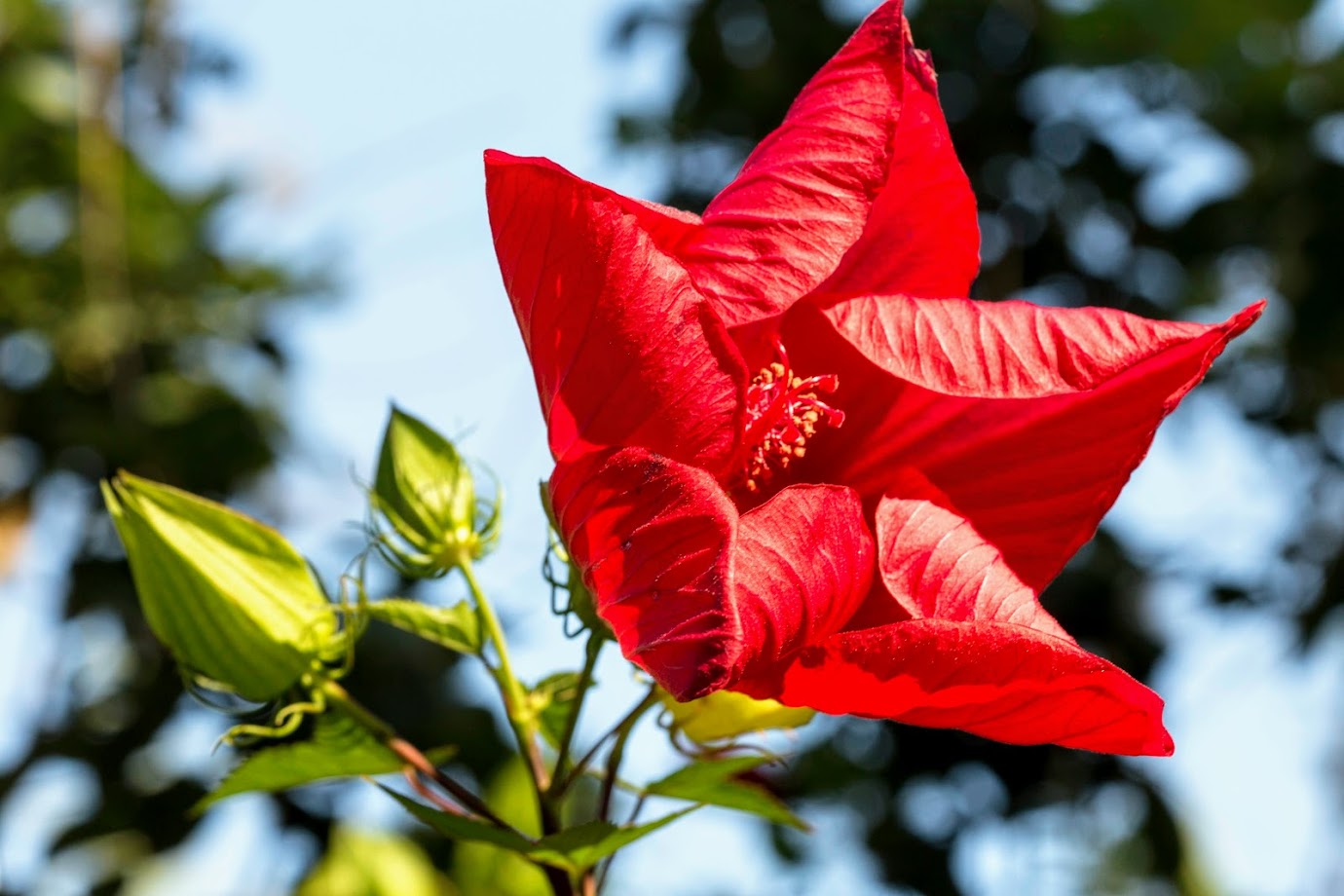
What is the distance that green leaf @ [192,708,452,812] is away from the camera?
0.67 metres

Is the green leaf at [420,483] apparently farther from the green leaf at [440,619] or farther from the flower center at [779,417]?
the flower center at [779,417]

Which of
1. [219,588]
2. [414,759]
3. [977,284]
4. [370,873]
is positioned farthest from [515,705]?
[977,284]

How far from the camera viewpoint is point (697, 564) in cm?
55

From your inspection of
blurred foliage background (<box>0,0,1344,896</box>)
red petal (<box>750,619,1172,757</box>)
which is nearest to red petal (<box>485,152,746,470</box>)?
red petal (<box>750,619,1172,757</box>)

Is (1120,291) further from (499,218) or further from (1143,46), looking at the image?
(499,218)

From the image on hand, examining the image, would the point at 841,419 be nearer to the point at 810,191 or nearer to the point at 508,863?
the point at 810,191

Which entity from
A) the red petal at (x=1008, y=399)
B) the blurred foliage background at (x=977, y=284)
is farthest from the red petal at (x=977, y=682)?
the blurred foliage background at (x=977, y=284)

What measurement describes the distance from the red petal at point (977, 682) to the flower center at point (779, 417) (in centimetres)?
13

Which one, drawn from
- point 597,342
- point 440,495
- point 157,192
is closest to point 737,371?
point 597,342

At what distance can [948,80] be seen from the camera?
2.09 metres

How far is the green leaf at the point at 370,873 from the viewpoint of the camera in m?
1.09

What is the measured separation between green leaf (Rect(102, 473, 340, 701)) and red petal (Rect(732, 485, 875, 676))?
0.83 ft

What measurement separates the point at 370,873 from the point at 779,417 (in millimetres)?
631

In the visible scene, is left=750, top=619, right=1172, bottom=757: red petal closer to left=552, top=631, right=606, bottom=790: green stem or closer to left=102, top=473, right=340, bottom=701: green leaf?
left=552, top=631, right=606, bottom=790: green stem
